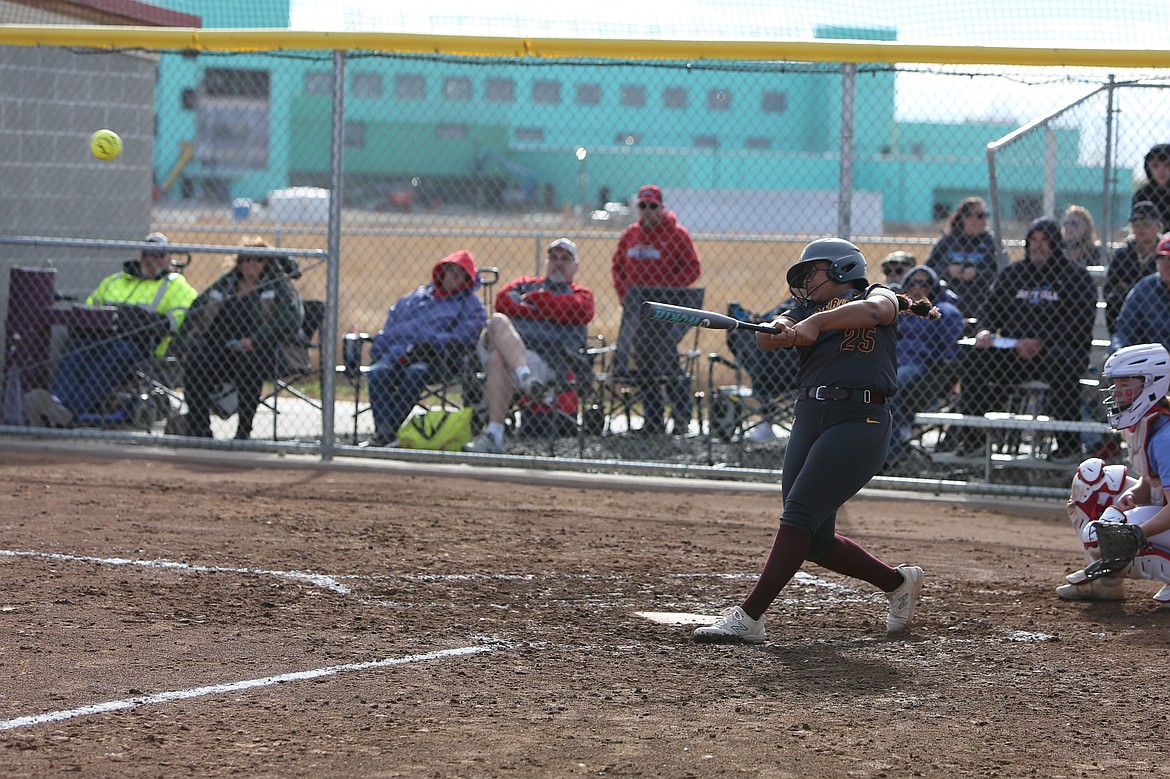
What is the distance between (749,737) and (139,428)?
8264mm

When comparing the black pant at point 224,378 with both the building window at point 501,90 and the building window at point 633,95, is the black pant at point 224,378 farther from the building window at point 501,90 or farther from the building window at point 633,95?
the building window at point 501,90

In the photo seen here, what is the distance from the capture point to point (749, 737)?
443 centimetres

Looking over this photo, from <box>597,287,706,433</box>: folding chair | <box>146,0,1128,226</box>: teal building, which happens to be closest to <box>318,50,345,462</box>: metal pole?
<box>597,287,706,433</box>: folding chair

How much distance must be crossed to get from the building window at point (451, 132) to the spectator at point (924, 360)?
40592mm

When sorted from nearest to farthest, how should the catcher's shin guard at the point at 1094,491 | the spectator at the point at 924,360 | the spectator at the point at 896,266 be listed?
the catcher's shin guard at the point at 1094,491, the spectator at the point at 924,360, the spectator at the point at 896,266

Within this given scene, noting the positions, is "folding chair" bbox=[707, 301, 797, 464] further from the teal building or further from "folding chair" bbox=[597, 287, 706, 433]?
the teal building

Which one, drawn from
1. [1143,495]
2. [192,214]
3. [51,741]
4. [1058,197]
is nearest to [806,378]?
[1143,495]

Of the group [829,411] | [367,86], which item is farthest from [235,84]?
[829,411]

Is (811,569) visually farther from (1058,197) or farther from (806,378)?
(1058,197)

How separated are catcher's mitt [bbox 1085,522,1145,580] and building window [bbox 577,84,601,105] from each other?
1531 inches

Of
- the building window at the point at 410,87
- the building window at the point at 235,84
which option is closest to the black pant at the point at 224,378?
the building window at the point at 410,87

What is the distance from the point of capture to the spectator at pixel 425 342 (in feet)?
35.2

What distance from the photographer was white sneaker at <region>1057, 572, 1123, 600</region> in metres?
6.60

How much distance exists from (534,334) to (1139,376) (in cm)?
541
